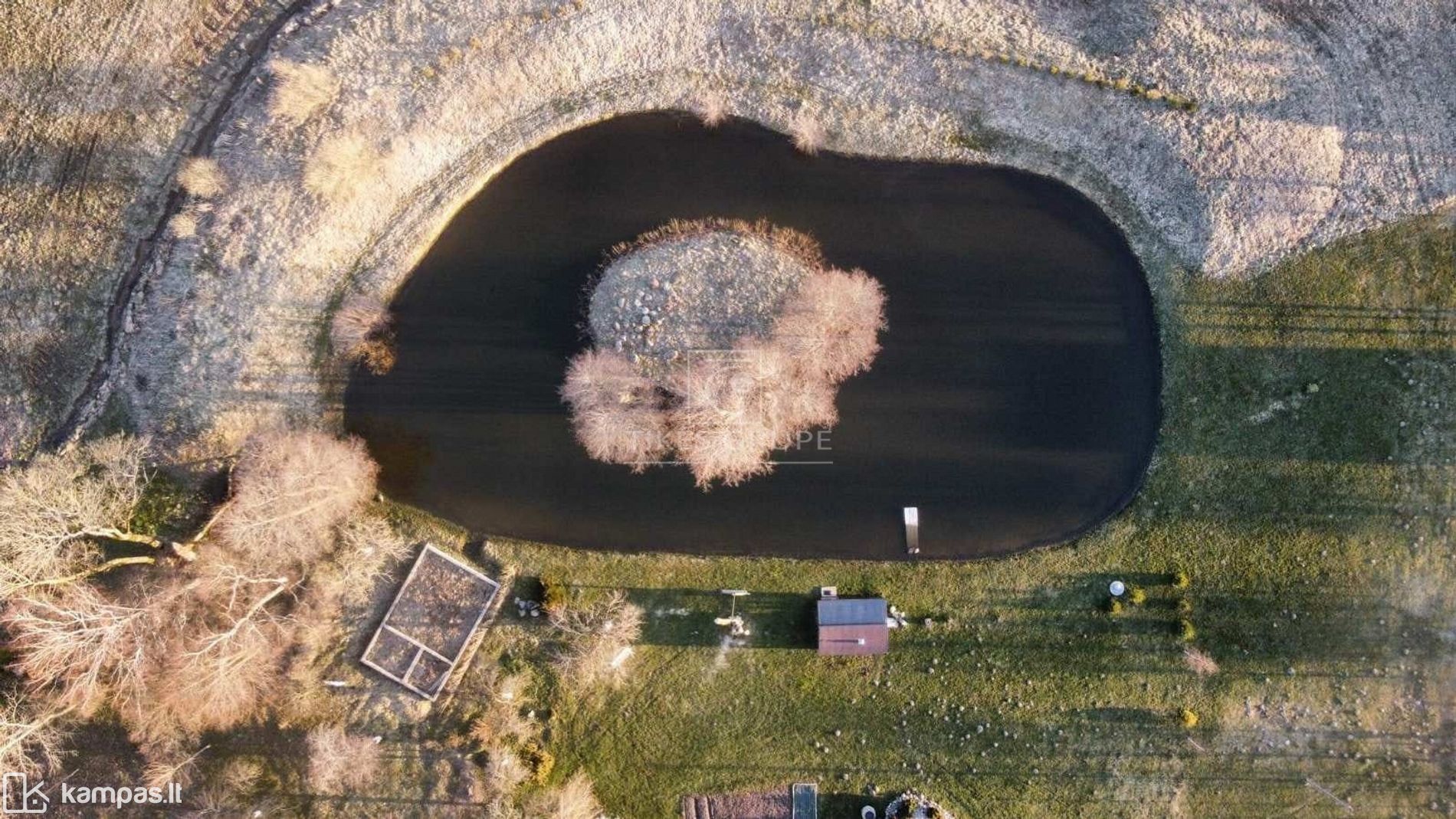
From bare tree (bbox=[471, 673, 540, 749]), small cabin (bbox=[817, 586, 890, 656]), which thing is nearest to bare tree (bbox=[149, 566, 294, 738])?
bare tree (bbox=[471, 673, 540, 749])

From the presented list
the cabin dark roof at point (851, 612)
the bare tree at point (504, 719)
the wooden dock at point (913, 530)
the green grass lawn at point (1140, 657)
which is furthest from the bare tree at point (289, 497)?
the wooden dock at point (913, 530)

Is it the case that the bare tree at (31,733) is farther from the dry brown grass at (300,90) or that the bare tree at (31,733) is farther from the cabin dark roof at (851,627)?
the cabin dark roof at (851,627)

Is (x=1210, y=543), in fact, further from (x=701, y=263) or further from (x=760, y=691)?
(x=701, y=263)

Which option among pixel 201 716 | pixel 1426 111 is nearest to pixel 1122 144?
pixel 1426 111

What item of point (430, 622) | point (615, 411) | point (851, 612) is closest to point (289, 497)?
point (430, 622)

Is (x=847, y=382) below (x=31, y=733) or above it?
above

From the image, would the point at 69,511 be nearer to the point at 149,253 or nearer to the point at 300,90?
the point at 149,253

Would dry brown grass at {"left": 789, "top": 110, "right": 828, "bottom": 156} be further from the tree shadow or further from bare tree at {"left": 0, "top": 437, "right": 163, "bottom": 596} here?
bare tree at {"left": 0, "top": 437, "right": 163, "bottom": 596}

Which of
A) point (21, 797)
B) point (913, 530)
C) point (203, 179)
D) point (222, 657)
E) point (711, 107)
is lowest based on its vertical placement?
point (21, 797)
